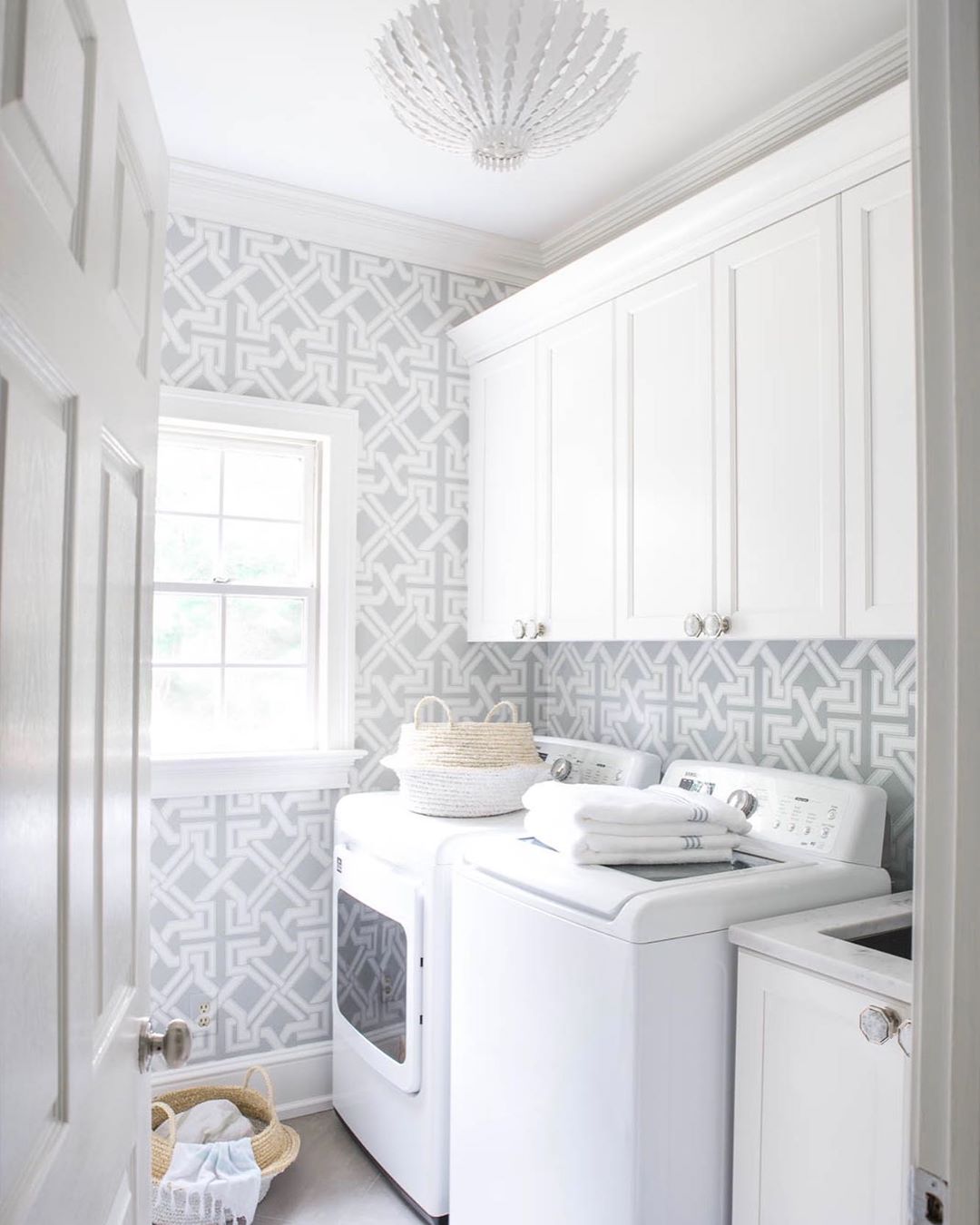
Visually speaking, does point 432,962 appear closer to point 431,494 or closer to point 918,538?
point 431,494

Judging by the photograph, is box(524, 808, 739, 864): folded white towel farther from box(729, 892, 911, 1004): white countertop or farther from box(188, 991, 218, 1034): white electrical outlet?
box(188, 991, 218, 1034): white electrical outlet

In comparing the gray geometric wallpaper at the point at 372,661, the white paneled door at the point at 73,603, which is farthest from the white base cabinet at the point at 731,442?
the white paneled door at the point at 73,603

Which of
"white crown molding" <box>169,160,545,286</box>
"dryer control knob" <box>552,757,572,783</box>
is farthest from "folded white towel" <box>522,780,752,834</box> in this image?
"white crown molding" <box>169,160,545,286</box>

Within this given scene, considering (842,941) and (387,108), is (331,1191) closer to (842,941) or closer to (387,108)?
(842,941)

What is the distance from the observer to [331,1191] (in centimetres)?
239

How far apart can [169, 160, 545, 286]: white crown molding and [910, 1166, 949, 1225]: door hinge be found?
8.95 feet

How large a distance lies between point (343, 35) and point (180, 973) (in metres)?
2.36

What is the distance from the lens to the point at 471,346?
304 cm

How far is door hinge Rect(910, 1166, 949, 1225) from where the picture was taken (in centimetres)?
68

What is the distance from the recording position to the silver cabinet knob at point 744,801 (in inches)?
86.3

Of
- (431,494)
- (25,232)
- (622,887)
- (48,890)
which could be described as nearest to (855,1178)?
(622,887)

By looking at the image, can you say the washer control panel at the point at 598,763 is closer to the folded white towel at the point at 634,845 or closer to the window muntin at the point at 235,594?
the folded white towel at the point at 634,845

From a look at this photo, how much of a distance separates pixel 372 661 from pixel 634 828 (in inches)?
50.3

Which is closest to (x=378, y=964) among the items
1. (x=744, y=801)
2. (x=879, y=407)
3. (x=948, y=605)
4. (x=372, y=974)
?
(x=372, y=974)
